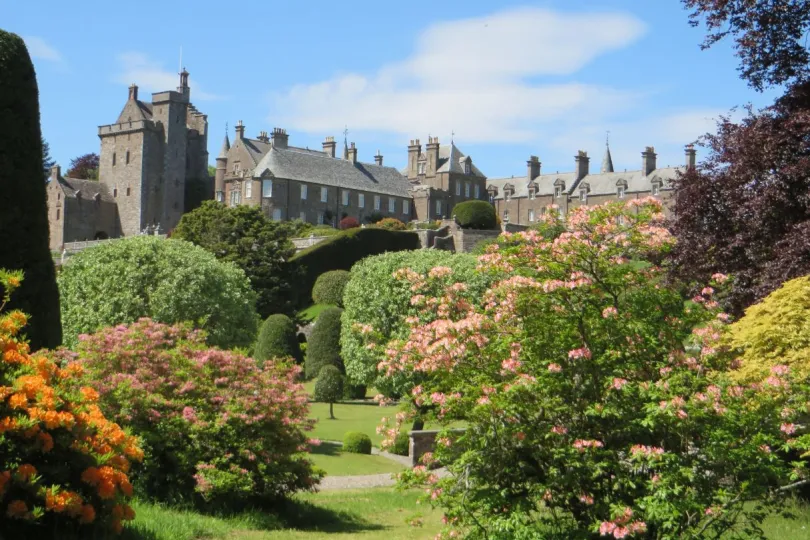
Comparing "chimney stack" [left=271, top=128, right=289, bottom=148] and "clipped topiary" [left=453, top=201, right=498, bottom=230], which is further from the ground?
"chimney stack" [left=271, top=128, right=289, bottom=148]

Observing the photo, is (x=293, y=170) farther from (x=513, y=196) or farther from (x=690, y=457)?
(x=690, y=457)

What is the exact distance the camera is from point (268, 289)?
2128 inches

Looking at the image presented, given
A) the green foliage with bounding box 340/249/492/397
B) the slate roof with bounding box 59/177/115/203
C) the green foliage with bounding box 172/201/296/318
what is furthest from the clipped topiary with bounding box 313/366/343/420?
the slate roof with bounding box 59/177/115/203

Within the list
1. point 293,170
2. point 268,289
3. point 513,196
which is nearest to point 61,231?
Result: point 293,170

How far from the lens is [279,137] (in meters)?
88.0

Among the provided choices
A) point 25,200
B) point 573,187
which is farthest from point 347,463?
point 573,187

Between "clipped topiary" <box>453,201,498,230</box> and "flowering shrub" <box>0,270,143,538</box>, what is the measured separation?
2527 inches

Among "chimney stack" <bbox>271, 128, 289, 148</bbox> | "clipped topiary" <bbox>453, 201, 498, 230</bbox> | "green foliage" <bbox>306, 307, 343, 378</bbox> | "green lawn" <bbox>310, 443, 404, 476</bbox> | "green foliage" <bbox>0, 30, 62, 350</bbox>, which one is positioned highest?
"chimney stack" <bbox>271, 128, 289, 148</bbox>

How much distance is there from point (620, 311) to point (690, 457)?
1.82m

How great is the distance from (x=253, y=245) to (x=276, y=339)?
40.1 ft

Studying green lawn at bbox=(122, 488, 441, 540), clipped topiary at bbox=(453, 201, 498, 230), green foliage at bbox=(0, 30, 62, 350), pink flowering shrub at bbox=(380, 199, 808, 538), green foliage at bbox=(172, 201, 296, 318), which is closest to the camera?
pink flowering shrub at bbox=(380, 199, 808, 538)

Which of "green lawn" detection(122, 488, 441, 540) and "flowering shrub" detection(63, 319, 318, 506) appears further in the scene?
"flowering shrub" detection(63, 319, 318, 506)

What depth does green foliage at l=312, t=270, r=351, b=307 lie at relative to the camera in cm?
5562

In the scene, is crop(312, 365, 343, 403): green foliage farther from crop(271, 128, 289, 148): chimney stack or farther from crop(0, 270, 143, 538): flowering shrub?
crop(271, 128, 289, 148): chimney stack
